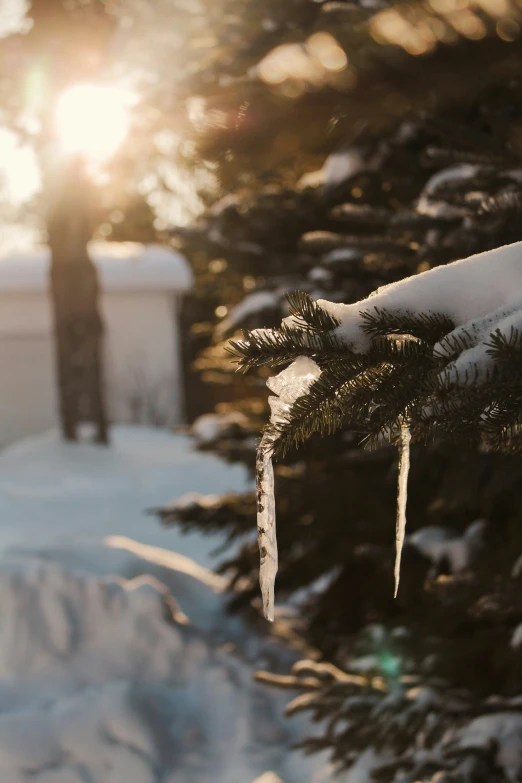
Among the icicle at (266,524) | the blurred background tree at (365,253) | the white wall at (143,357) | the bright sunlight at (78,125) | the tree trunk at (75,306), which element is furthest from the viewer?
the white wall at (143,357)

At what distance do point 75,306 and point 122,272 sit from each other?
242 inches

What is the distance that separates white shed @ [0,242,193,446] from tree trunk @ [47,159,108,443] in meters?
4.56

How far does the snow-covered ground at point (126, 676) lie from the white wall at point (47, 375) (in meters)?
10.5

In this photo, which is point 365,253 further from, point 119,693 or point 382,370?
point 119,693

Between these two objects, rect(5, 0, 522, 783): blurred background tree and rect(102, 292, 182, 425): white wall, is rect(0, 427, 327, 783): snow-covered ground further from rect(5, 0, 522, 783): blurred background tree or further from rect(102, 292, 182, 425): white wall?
rect(102, 292, 182, 425): white wall

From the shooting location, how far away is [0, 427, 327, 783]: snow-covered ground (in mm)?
3006

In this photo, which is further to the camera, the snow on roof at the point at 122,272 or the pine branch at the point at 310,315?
the snow on roof at the point at 122,272

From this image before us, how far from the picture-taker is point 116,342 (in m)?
15.8

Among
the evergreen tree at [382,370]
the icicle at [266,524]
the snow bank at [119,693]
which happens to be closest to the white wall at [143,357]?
the evergreen tree at [382,370]

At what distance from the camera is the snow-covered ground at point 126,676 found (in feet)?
9.86

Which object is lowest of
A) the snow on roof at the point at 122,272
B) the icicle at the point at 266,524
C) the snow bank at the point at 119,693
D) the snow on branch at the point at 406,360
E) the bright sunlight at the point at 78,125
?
the snow bank at the point at 119,693

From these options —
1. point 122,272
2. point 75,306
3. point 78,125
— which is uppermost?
point 78,125

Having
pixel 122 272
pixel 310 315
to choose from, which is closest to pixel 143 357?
pixel 122 272

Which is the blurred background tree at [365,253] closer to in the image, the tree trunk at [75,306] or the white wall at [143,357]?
the tree trunk at [75,306]
